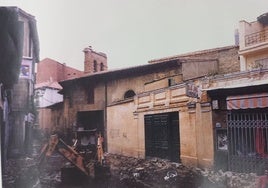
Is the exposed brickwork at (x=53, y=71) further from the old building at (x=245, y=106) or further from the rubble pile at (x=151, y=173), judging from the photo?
the old building at (x=245, y=106)

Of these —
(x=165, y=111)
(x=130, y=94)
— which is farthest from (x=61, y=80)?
(x=165, y=111)

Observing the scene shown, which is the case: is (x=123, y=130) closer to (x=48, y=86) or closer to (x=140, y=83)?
(x=140, y=83)

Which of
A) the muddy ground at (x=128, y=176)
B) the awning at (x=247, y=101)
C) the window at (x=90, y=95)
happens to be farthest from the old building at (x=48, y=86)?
the awning at (x=247, y=101)

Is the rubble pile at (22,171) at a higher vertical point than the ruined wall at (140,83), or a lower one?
lower

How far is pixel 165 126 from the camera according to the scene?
3076 millimetres

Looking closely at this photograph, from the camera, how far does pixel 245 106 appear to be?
9.50 ft

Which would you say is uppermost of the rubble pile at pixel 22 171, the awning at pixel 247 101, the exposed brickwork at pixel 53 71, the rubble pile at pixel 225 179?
the exposed brickwork at pixel 53 71

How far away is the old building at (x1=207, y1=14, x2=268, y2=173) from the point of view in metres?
2.77

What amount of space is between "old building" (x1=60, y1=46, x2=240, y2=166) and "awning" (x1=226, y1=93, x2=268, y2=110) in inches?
8.8

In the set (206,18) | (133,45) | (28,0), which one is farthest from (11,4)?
(206,18)

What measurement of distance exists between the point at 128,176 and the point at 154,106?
724mm

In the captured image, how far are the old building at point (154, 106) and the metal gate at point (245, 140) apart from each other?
0.23 meters

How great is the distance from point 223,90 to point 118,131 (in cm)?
107

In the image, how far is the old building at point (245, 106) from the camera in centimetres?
277
